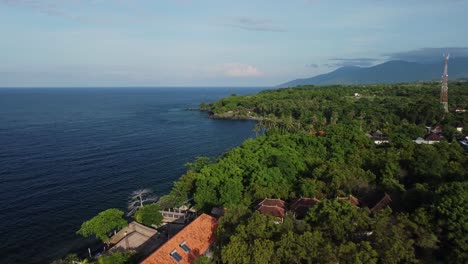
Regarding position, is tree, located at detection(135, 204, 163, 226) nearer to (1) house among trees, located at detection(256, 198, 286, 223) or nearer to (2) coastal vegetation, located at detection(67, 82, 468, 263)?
(2) coastal vegetation, located at detection(67, 82, 468, 263)

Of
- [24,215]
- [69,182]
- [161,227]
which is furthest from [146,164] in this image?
[161,227]

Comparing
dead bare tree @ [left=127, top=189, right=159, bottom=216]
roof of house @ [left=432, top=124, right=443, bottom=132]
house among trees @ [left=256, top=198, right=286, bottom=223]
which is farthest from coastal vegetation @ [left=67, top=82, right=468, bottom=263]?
dead bare tree @ [left=127, top=189, right=159, bottom=216]

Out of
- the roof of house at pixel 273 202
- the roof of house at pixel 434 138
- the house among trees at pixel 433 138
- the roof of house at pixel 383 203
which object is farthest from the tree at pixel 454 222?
the roof of house at pixel 434 138

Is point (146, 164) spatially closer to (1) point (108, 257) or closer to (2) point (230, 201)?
(2) point (230, 201)

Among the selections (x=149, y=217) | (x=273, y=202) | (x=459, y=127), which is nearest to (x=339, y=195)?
(x=273, y=202)

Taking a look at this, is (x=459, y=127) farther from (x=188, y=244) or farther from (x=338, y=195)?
(x=188, y=244)

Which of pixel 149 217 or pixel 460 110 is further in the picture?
pixel 460 110
